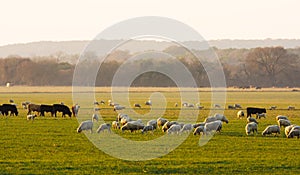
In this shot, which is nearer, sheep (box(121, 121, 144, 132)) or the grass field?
the grass field

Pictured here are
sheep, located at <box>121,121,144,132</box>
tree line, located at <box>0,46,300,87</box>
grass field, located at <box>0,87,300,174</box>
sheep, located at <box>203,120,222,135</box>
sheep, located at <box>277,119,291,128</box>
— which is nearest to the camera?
grass field, located at <box>0,87,300,174</box>

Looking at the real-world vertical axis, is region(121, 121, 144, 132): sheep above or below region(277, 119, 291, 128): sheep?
above

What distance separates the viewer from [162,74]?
424ft

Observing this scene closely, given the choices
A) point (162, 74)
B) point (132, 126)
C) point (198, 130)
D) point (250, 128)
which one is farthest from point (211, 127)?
point (162, 74)

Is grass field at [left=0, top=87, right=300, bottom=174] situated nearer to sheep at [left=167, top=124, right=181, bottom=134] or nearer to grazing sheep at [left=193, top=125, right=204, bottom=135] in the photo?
sheep at [left=167, top=124, right=181, bottom=134]

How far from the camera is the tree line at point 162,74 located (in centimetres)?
12550

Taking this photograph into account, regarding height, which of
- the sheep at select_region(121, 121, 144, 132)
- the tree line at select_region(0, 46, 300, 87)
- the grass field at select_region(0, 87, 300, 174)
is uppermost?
the tree line at select_region(0, 46, 300, 87)

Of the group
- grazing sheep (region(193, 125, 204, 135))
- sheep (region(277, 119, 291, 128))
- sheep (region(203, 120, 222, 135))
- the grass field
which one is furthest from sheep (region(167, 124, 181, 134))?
sheep (region(277, 119, 291, 128))

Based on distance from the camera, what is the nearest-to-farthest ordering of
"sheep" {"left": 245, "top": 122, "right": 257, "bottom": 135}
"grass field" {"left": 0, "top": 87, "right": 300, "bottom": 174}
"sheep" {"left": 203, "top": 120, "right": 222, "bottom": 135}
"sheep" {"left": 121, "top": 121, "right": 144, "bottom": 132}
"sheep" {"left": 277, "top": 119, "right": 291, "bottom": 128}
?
1. "grass field" {"left": 0, "top": 87, "right": 300, "bottom": 174}
2. "sheep" {"left": 203, "top": 120, "right": 222, "bottom": 135}
3. "sheep" {"left": 245, "top": 122, "right": 257, "bottom": 135}
4. "sheep" {"left": 121, "top": 121, "right": 144, "bottom": 132}
5. "sheep" {"left": 277, "top": 119, "right": 291, "bottom": 128}

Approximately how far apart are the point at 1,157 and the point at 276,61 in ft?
416

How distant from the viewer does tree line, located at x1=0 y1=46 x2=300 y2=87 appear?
4941 inches

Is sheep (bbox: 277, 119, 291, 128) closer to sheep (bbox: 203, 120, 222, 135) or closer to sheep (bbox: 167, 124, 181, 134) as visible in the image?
sheep (bbox: 203, 120, 222, 135)

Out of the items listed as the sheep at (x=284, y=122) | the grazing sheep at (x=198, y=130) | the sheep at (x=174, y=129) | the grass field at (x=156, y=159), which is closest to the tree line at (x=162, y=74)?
the sheep at (x=284, y=122)

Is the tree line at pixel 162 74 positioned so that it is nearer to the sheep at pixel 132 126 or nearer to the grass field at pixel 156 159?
the sheep at pixel 132 126
